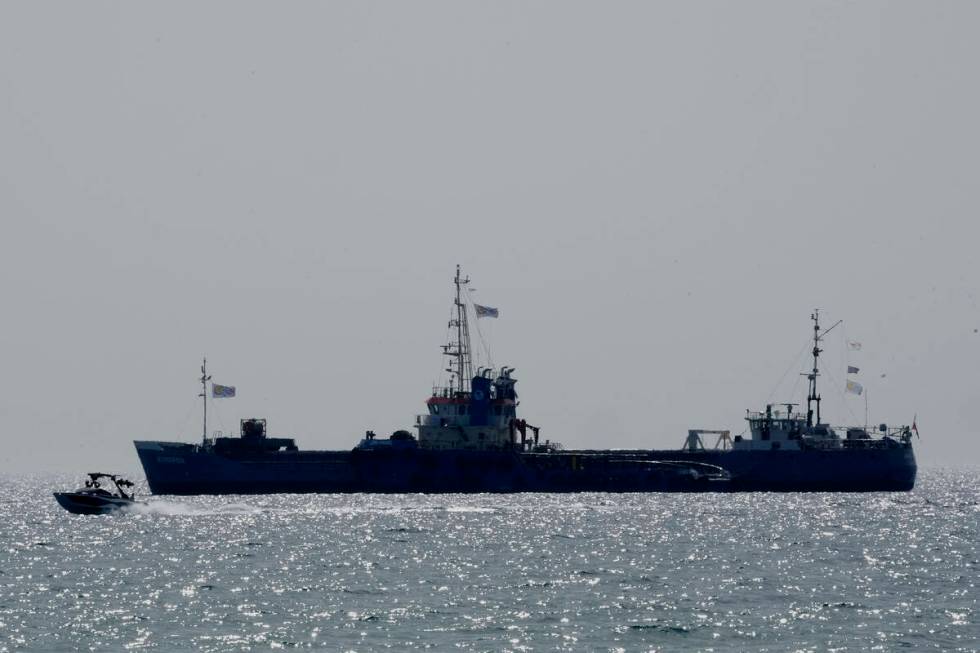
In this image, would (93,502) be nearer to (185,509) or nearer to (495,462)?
(185,509)

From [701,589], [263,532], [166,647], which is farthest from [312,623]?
[263,532]

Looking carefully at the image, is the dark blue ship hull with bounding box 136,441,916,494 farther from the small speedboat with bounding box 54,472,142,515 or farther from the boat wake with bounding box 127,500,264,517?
the small speedboat with bounding box 54,472,142,515

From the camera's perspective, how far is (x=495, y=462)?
433 ft

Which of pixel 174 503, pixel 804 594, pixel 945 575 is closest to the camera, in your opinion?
pixel 804 594

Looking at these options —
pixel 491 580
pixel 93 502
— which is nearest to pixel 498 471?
pixel 93 502

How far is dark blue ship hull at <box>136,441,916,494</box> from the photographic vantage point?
130 meters

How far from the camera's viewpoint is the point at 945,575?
232 ft

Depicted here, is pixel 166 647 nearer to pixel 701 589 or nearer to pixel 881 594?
pixel 701 589

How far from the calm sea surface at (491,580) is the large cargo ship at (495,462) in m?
15.7

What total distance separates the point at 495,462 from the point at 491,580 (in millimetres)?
64002

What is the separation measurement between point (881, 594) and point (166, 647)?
89.9 ft

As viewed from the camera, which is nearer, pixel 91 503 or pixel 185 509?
pixel 91 503

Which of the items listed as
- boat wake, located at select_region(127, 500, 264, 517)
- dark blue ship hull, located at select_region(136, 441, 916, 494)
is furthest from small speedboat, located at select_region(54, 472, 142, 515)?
dark blue ship hull, located at select_region(136, 441, 916, 494)

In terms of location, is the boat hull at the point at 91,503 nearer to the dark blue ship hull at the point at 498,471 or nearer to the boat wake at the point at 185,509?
the boat wake at the point at 185,509
